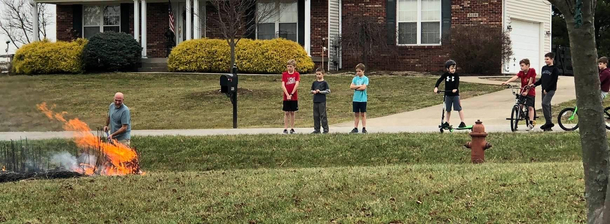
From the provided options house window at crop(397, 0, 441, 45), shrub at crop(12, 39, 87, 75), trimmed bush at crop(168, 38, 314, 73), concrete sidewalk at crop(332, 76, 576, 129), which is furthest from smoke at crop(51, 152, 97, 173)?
house window at crop(397, 0, 441, 45)

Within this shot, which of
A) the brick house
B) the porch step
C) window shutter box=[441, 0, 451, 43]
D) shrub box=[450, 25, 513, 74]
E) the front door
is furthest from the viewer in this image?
the front door

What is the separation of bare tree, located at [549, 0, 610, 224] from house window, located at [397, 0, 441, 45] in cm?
2401

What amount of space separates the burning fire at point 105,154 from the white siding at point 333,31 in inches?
752

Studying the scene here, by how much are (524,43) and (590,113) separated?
26969 millimetres

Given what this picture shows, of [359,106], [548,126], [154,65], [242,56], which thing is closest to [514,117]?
[548,126]

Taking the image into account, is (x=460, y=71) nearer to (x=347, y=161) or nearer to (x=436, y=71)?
(x=436, y=71)

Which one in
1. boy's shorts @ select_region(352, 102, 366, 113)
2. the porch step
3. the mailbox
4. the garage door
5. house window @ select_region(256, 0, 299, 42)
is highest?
house window @ select_region(256, 0, 299, 42)

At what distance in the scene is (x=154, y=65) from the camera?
30953 millimetres

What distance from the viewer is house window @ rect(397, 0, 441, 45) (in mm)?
28781

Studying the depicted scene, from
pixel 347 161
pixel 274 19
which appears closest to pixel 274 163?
pixel 347 161

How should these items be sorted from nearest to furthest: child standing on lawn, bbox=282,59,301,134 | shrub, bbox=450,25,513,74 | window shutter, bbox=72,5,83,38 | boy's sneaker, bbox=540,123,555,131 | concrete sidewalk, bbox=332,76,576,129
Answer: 1. boy's sneaker, bbox=540,123,555,131
2. child standing on lawn, bbox=282,59,301,134
3. concrete sidewalk, bbox=332,76,576,129
4. shrub, bbox=450,25,513,74
5. window shutter, bbox=72,5,83,38

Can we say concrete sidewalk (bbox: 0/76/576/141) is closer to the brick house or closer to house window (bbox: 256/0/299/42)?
the brick house

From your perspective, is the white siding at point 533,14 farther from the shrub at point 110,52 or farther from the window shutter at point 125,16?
the window shutter at point 125,16

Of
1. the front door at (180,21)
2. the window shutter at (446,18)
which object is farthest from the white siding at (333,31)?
the front door at (180,21)
